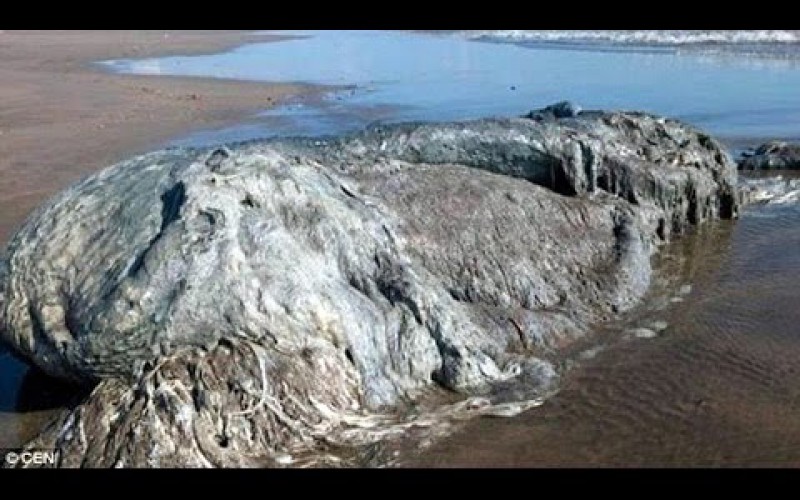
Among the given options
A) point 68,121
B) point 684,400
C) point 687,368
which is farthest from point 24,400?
point 68,121

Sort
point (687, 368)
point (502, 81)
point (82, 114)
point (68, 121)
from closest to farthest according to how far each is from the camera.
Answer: point (687, 368) < point (68, 121) < point (82, 114) < point (502, 81)

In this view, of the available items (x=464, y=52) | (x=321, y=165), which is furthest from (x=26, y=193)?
(x=464, y=52)

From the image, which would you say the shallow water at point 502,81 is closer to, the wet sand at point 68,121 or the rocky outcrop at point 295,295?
the wet sand at point 68,121

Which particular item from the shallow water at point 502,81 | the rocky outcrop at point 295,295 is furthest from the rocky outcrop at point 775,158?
the rocky outcrop at point 295,295

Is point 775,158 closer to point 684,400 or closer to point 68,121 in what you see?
point 684,400
